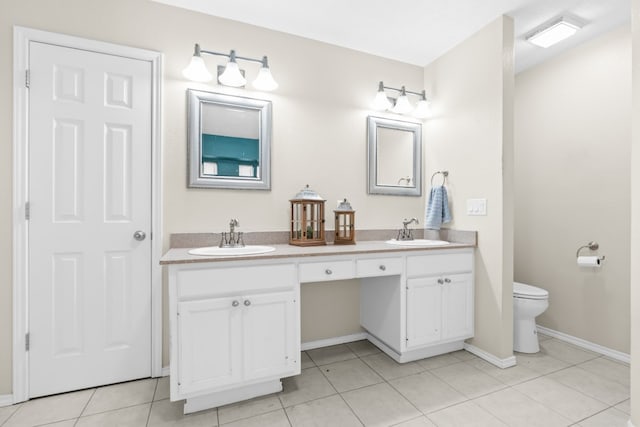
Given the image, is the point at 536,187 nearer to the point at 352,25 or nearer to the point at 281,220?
the point at 352,25

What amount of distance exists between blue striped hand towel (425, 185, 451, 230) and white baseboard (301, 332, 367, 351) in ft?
3.56

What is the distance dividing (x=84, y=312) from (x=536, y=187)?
11.5ft

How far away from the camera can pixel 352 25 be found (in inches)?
86.1

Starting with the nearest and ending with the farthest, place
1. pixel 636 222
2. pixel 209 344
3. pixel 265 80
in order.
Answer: pixel 636 222 < pixel 209 344 < pixel 265 80

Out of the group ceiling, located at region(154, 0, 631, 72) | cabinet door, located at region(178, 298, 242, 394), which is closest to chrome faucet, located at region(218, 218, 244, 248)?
cabinet door, located at region(178, 298, 242, 394)

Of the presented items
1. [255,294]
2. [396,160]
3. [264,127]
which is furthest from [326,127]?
[255,294]

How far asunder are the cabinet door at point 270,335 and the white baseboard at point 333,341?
632 mm

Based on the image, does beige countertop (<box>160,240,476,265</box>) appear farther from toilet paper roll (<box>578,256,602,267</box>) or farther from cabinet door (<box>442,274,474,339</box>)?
toilet paper roll (<box>578,256,602,267</box>)

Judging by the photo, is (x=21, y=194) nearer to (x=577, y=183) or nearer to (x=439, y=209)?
(x=439, y=209)

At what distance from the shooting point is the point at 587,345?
2.30m

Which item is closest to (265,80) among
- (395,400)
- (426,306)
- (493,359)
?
(426,306)

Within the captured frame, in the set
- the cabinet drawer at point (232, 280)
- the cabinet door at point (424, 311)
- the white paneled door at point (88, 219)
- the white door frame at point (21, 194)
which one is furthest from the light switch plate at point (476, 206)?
the white door frame at point (21, 194)

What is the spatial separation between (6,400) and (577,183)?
4.01 metres

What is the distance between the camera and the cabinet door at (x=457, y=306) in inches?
83.9
